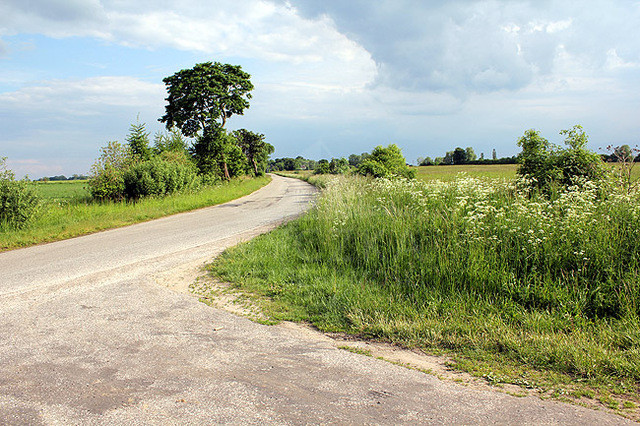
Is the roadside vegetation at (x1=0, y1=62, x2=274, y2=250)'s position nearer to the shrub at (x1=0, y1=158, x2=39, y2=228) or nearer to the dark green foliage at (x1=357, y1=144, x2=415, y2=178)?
the shrub at (x1=0, y1=158, x2=39, y2=228)

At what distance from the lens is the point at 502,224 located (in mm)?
6738

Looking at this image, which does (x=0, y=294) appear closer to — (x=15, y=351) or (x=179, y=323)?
(x=15, y=351)

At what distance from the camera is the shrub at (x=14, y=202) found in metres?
12.2

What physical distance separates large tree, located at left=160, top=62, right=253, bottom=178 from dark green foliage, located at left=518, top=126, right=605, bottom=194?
27.8 metres

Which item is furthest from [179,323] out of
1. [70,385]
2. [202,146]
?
[202,146]

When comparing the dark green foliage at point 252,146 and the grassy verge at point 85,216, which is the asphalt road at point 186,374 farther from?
the dark green foliage at point 252,146

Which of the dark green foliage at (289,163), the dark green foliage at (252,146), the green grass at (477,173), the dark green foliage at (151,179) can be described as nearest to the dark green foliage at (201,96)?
the dark green foliage at (151,179)

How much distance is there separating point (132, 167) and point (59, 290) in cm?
1521

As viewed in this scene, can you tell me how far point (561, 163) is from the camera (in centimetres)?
982

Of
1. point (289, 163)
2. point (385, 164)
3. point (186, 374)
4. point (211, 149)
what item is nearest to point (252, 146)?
point (211, 149)

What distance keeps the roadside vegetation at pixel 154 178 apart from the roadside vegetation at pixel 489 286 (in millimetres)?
8644

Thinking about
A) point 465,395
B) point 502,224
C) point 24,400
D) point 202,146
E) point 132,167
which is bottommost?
point 465,395

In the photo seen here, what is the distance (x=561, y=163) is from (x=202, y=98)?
2952 centimetres

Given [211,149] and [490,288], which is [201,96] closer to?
[211,149]
